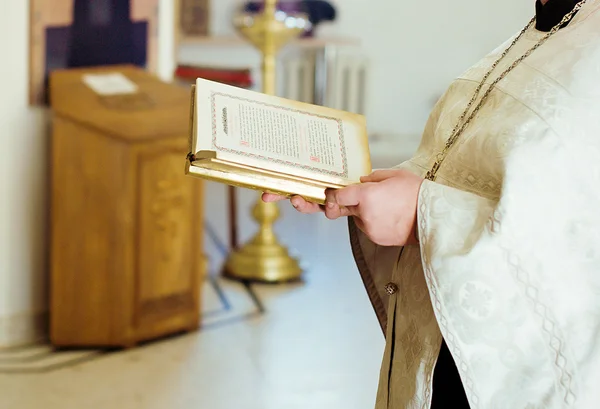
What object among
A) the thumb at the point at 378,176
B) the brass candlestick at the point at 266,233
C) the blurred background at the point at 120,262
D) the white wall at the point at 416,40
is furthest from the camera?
the white wall at the point at 416,40

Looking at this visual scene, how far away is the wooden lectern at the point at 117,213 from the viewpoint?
3.22m

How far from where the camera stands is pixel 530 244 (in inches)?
47.6

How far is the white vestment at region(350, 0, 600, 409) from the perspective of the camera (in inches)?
47.3

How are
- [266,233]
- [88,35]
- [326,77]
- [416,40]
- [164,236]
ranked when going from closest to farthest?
1. [164,236]
2. [88,35]
3. [266,233]
4. [326,77]
5. [416,40]

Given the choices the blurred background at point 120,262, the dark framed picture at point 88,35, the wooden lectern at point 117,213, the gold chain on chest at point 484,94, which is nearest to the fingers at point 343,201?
the gold chain on chest at point 484,94

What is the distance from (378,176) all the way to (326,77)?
18.9ft

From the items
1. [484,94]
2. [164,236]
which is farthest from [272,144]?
[164,236]

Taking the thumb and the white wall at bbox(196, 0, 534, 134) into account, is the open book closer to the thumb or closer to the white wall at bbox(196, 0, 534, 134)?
the thumb

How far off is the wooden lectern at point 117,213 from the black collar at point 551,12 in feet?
6.63

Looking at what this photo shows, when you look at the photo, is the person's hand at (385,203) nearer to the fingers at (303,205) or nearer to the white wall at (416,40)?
the fingers at (303,205)

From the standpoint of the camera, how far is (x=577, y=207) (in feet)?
3.95

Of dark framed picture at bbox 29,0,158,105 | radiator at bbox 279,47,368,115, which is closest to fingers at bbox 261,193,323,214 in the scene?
dark framed picture at bbox 29,0,158,105

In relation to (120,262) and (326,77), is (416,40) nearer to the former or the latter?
(326,77)

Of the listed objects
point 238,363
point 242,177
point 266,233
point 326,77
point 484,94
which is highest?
point 484,94
